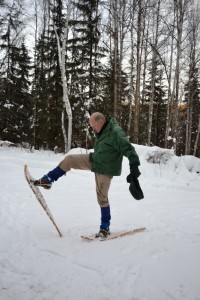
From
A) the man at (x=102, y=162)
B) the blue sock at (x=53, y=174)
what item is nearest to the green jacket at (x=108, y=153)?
the man at (x=102, y=162)

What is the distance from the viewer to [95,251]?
11.2 feet

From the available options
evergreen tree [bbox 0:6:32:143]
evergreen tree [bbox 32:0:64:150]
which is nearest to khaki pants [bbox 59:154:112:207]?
evergreen tree [bbox 32:0:64:150]

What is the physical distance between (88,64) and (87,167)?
56.0 ft

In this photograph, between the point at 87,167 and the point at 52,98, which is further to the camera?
the point at 52,98

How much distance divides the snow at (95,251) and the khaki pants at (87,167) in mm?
629

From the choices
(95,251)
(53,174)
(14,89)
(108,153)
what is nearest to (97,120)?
(108,153)

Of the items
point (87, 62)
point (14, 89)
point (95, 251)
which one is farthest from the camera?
point (14, 89)

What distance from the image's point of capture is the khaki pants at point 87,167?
12.9 feet

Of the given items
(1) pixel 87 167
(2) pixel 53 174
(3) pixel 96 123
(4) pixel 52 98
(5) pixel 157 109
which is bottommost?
(2) pixel 53 174

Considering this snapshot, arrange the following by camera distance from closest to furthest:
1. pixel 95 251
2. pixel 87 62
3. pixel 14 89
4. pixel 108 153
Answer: pixel 95 251 → pixel 108 153 → pixel 87 62 → pixel 14 89

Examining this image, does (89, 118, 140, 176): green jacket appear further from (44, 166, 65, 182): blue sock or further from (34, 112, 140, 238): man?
(44, 166, 65, 182): blue sock

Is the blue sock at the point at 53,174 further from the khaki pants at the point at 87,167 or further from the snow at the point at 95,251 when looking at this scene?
the snow at the point at 95,251

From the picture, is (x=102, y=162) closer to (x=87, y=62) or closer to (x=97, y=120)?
(x=97, y=120)

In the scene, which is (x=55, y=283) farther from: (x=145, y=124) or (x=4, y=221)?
(x=145, y=124)
